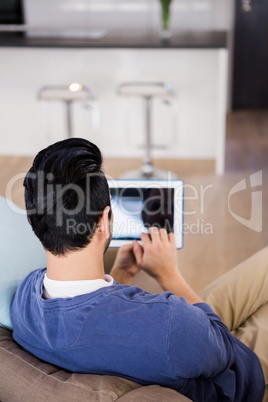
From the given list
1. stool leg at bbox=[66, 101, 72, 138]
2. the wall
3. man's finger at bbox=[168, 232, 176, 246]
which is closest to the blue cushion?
man's finger at bbox=[168, 232, 176, 246]

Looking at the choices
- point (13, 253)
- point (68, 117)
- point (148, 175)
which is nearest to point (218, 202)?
point (148, 175)

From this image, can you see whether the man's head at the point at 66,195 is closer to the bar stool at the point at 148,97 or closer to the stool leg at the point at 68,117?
the bar stool at the point at 148,97

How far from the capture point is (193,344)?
1.16 m

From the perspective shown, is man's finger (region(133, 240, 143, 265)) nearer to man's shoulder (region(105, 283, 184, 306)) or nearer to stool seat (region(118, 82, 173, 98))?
man's shoulder (region(105, 283, 184, 306))

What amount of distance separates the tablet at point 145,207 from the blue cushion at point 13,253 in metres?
0.25

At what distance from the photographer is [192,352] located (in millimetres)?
1161

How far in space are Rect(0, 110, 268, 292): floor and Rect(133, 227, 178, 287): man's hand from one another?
24 centimetres

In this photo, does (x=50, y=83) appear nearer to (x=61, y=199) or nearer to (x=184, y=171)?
(x=184, y=171)

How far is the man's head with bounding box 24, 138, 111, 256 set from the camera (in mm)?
1171

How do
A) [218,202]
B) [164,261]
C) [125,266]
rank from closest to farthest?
[164,261] → [125,266] → [218,202]

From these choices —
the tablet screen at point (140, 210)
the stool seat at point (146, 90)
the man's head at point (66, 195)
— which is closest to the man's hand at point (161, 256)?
the tablet screen at point (140, 210)

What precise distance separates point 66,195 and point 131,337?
309mm

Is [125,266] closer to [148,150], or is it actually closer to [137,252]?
[137,252]

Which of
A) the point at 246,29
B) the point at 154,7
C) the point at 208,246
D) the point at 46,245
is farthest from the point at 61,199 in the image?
the point at 246,29
